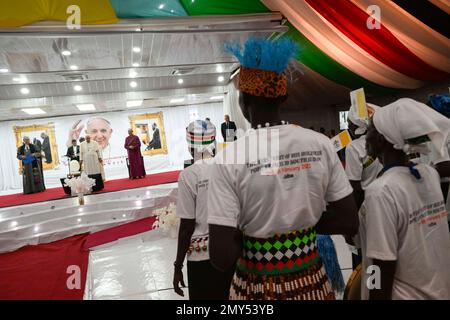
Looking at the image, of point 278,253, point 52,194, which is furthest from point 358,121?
point 52,194

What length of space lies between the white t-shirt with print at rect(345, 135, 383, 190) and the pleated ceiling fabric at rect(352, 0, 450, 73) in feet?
9.65

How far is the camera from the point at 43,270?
3928 mm

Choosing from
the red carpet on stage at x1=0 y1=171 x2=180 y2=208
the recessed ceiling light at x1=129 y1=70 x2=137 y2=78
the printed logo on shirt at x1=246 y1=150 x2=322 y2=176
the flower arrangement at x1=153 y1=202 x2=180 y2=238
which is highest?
the recessed ceiling light at x1=129 y1=70 x2=137 y2=78

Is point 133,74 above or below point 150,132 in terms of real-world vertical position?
above

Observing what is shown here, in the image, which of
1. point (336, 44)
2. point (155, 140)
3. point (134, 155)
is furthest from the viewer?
point (155, 140)

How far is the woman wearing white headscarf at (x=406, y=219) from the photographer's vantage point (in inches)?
43.6

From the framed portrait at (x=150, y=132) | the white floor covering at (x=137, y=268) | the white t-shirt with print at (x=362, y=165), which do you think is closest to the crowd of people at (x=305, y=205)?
the white t-shirt with print at (x=362, y=165)

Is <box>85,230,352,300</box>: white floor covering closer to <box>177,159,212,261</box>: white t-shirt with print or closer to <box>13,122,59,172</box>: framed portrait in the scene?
<box>177,159,212,261</box>: white t-shirt with print

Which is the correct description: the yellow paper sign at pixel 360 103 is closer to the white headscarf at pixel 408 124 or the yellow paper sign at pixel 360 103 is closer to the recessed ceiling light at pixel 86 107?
the white headscarf at pixel 408 124

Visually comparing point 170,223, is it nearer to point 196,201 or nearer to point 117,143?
point 196,201

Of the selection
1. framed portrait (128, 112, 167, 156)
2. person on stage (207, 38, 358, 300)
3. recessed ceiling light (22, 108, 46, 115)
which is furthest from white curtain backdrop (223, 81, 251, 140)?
person on stage (207, 38, 358, 300)

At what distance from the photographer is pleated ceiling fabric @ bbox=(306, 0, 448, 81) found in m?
4.46

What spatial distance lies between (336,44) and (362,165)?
169 inches

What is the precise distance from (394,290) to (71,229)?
17.3ft
